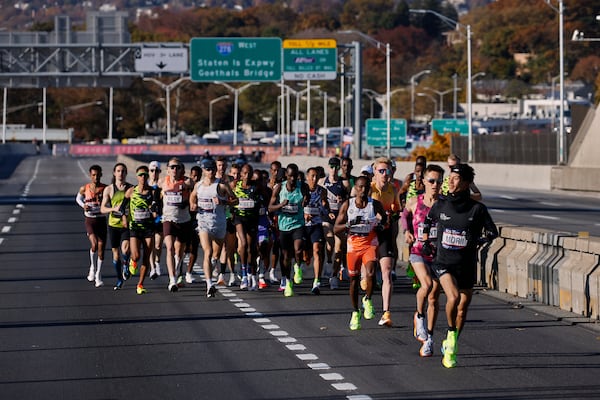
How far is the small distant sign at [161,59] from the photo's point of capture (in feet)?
206

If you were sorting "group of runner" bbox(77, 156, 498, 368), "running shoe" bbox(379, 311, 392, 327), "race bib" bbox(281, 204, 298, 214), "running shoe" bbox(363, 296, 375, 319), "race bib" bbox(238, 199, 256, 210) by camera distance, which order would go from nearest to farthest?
"running shoe" bbox(379, 311, 392, 327)
"running shoe" bbox(363, 296, 375, 319)
"group of runner" bbox(77, 156, 498, 368)
"race bib" bbox(281, 204, 298, 214)
"race bib" bbox(238, 199, 256, 210)

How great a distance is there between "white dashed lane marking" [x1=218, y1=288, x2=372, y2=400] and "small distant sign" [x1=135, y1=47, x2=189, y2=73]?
45.0 meters

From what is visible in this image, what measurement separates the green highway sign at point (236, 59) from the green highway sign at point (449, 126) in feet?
104

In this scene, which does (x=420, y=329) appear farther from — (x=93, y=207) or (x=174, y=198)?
(x=93, y=207)

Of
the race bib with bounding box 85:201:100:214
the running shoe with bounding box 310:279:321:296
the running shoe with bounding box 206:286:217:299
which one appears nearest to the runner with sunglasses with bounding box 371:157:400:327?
the running shoe with bounding box 310:279:321:296

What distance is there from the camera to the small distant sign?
62.8 m

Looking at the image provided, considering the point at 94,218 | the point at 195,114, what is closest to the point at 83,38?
the point at 94,218

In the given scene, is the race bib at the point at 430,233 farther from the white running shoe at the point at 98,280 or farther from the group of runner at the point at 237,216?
the white running shoe at the point at 98,280

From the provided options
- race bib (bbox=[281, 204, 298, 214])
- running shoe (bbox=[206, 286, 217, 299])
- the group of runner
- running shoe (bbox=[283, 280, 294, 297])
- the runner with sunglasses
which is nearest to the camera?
the runner with sunglasses

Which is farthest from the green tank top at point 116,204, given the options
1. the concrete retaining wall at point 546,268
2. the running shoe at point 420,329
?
the running shoe at point 420,329

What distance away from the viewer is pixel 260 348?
43.6 feet

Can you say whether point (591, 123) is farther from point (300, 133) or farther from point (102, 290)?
point (300, 133)

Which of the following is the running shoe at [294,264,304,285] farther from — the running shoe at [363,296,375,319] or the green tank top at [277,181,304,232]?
the running shoe at [363,296,375,319]

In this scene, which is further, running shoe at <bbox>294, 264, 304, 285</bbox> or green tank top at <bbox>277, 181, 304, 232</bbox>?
running shoe at <bbox>294, 264, 304, 285</bbox>
